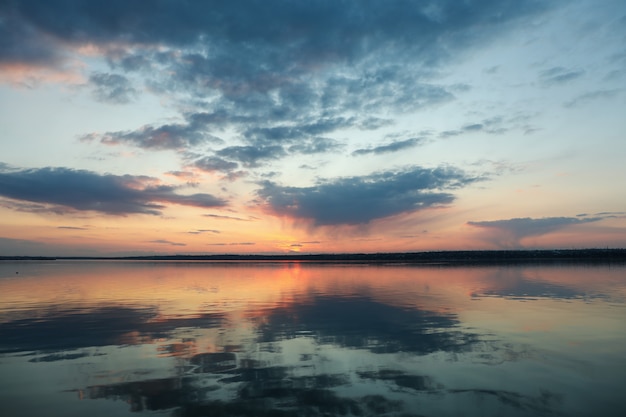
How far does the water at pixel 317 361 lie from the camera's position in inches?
424

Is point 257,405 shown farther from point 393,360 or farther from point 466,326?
point 466,326

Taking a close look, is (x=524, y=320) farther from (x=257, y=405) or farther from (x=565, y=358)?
(x=257, y=405)

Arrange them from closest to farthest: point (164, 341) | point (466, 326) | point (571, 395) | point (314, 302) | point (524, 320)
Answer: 1. point (571, 395)
2. point (164, 341)
3. point (466, 326)
4. point (524, 320)
5. point (314, 302)

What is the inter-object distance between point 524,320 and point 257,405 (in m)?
18.1

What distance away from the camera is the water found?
1076cm

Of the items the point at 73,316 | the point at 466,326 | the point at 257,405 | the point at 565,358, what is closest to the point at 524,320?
the point at 466,326

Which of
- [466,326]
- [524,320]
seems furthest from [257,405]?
[524,320]

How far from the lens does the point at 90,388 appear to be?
40.2 ft

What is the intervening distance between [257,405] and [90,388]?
540 cm

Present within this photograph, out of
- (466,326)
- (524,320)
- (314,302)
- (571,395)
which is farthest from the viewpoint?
(314,302)

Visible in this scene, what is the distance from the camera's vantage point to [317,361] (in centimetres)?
1497

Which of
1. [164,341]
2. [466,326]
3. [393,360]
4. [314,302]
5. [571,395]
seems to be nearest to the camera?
[571,395]

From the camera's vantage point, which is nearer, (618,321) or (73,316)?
(618,321)

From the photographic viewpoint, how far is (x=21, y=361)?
15469 millimetres
